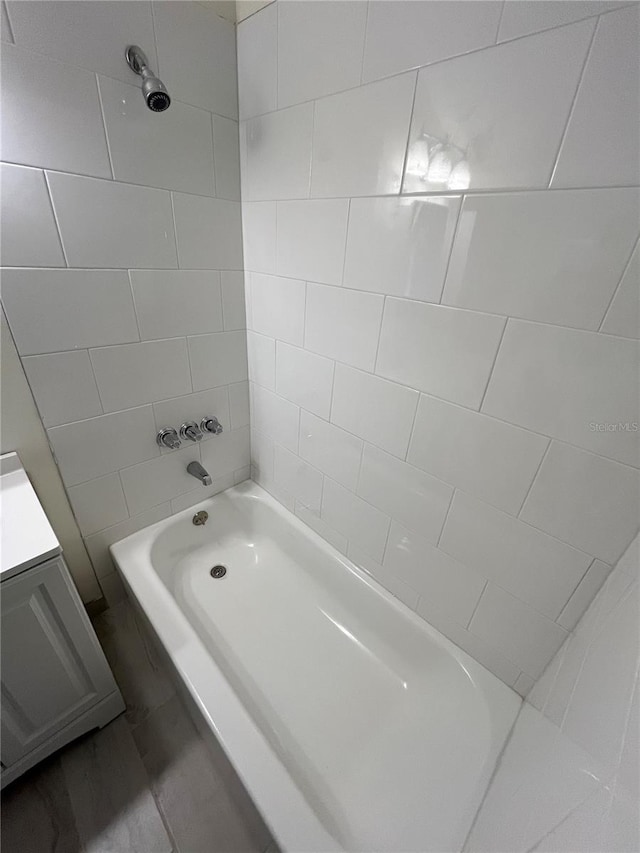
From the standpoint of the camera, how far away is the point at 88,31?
2.39 feet

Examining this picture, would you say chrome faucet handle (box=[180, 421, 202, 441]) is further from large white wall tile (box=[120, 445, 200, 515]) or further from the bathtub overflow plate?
the bathtub overflow plate

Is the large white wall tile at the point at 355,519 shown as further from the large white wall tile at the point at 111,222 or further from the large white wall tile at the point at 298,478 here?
the large white wall tile at the point at 111,222

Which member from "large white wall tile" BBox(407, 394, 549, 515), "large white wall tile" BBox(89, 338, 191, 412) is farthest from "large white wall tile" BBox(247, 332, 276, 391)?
"large white wall tile" BBox(407, 394, 549, 515)

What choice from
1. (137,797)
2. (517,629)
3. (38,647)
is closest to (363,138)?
(517,629)

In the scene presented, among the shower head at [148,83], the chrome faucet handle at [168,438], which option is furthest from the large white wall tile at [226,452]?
the shower head at [148,83]

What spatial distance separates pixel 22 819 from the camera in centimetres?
86

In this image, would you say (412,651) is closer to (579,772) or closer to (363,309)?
(579,772)

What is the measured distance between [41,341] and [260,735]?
110cm

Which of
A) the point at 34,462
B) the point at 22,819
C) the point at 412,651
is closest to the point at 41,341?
the point at 34,462

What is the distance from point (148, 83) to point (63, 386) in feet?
2.43

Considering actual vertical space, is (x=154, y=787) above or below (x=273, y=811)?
below

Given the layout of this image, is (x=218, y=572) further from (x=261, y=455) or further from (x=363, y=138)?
(x=363, y=138)

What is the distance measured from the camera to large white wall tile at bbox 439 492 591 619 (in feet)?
2.33

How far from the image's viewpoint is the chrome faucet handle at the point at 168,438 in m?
1.17
